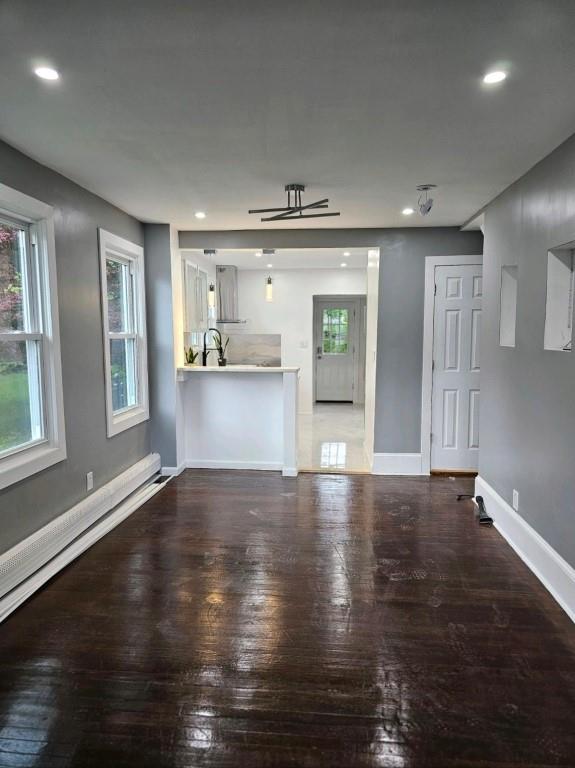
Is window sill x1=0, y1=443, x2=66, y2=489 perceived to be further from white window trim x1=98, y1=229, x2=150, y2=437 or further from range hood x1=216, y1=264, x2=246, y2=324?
range hood x1=216, y1=264, x2=246, y2=324

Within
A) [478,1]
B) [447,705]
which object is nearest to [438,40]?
[478,1]

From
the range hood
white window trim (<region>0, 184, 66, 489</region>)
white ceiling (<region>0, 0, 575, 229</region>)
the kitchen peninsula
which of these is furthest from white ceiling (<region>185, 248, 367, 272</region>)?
white window trim (<region>0, 184, 66, 489</region>)

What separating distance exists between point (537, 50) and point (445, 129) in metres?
0.67

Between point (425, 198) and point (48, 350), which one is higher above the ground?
point (425, 198)

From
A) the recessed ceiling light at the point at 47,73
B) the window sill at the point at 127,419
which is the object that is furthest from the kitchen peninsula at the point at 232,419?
the recessed ceiling light at the point at 47,73

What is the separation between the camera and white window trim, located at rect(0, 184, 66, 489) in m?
2.83

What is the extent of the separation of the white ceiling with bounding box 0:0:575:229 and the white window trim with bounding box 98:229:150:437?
715mm

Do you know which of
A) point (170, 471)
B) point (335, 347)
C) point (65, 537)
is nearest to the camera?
point (65, 537)

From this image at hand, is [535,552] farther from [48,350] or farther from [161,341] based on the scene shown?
[161,341]

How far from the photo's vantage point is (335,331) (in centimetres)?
906

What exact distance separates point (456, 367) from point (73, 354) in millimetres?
3506

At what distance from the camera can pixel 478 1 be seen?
4.76 ft

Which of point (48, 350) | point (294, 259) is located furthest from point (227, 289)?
point (48, 350)

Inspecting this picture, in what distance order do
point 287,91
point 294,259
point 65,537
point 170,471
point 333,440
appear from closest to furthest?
point 287,91 → point 65,537 → point 170,471 → point 333,440 → point 294,259
